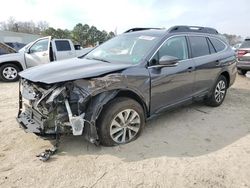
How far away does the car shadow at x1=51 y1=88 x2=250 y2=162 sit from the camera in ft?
12.6

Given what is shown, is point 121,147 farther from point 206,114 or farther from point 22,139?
point 206,114

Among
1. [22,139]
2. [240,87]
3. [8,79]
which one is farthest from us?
[8,79]

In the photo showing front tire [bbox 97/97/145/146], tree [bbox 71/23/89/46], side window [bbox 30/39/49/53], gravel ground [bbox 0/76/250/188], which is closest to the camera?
gravel ground [bbox 0/76/250/188]

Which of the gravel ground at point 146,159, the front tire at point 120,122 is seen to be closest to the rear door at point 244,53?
the gravel ground at point 146,159

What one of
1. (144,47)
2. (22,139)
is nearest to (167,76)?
(144,47)

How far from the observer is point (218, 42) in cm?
618

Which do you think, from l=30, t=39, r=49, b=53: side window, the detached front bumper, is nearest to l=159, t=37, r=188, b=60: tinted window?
the detached front bumper

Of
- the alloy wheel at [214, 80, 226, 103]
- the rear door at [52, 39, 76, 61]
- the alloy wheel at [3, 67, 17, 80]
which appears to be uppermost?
the rear door at [52, 39, 76, 61]

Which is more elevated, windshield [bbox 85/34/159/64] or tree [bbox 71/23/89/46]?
tree [bbox 71/23/89/46]

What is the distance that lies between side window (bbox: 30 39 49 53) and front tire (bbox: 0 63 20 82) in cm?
99

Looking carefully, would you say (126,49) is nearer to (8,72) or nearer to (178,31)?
(178,31)

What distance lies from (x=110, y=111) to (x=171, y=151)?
3.52 feet

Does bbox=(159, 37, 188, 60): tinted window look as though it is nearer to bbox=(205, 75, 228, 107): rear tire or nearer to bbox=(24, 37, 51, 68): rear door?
bbox=(205, 75, 228, 107): rear tire

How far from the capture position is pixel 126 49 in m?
4.69
